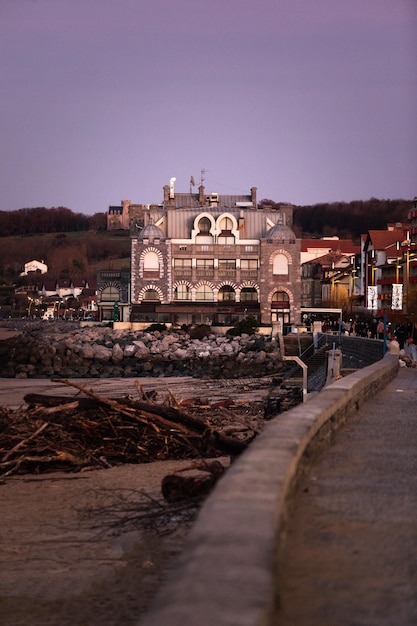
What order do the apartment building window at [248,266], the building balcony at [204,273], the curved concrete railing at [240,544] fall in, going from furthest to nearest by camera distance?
1. the apartment building window at [248,266]
2. the building balcony at [204,273]
3. the curved concrete railing at [240,544]

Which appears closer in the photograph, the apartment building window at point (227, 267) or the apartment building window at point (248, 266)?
the apartment building window at point (248, 266)

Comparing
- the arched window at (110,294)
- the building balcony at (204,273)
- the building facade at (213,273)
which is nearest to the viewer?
the building facade at (213,273)

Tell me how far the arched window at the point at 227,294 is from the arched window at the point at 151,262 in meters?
6.74

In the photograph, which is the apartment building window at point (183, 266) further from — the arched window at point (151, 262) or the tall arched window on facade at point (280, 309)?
the tall arched window on facade at point (280, 309)

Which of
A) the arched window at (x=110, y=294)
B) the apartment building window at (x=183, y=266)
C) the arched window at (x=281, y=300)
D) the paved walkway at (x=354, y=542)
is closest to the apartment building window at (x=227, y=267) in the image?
the apartment building window at (x=183, y=266)

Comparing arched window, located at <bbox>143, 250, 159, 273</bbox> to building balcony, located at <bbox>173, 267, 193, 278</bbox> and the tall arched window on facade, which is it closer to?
building balcony, located at <bbox>173, 267, 193, 278</bbox>

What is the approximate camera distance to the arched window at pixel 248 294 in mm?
79562

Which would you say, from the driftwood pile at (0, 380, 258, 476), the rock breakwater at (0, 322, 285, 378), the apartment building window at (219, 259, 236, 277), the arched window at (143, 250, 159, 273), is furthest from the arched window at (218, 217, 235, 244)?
the driftwood pile at (0, 380, 258, 476)

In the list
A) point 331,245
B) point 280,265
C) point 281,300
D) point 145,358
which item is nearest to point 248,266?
point 280,265

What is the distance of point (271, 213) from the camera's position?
8538cm

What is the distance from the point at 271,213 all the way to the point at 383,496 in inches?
3172

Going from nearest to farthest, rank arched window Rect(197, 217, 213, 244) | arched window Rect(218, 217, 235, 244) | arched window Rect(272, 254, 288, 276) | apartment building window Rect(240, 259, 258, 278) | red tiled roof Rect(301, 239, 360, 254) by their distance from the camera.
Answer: arched window Rect(272, 254, 288, 276) < apartment building window Rect(240, 259, 258, 278) < arched window Rect(197, 217, 213, 244) < arched window Rect(218, 217, 235, 244) < red tiled roof Rect(301, 239, 360, 254)

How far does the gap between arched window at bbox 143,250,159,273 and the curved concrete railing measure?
72.2 m

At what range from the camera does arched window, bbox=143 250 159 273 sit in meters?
78.1
